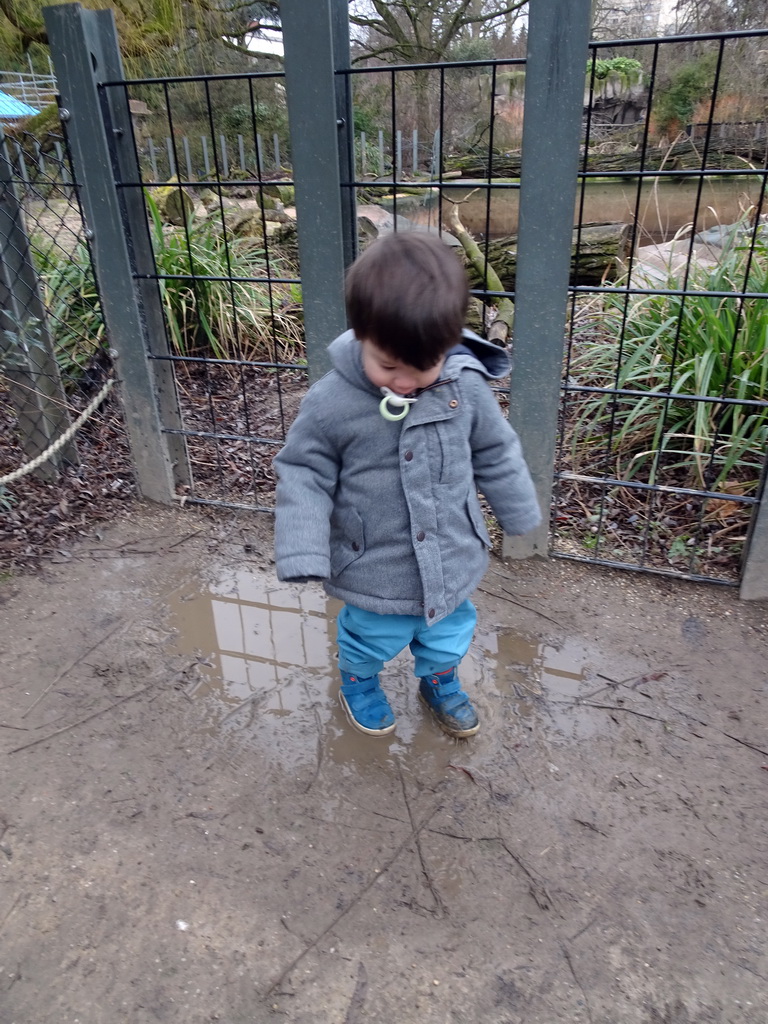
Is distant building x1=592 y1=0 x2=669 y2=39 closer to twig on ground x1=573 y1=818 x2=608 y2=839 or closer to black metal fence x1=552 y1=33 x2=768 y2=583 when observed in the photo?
black metal fence x1=552 y1=33 x2=768 y2=583

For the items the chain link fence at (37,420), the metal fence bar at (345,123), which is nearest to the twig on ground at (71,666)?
the chain link fence at (37,420)

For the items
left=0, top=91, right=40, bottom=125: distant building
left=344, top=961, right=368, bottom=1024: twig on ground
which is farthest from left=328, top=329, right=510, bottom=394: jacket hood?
left=0, top=91, right=40, bottom=125: distant building

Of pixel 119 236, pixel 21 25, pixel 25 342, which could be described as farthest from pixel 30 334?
pixel 21 25

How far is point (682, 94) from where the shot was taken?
9.05 metres

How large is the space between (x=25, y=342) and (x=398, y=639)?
2386 mm

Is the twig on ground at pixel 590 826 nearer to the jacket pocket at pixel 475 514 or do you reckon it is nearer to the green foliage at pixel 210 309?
the jacket pocket at pixel 475 514

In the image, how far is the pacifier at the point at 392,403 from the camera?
5.63 ft

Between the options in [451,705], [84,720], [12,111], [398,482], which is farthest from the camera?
[12,111]

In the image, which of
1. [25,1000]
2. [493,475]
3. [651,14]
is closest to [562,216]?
[493,475]

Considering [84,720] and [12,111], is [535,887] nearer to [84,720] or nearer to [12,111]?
[84,720]

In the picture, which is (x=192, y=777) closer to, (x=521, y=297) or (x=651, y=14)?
(x=521, y=297)

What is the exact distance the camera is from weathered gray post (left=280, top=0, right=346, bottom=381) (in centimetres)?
254

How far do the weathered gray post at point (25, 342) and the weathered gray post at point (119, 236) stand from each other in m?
0.40

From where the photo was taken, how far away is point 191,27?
11000 millimetres
